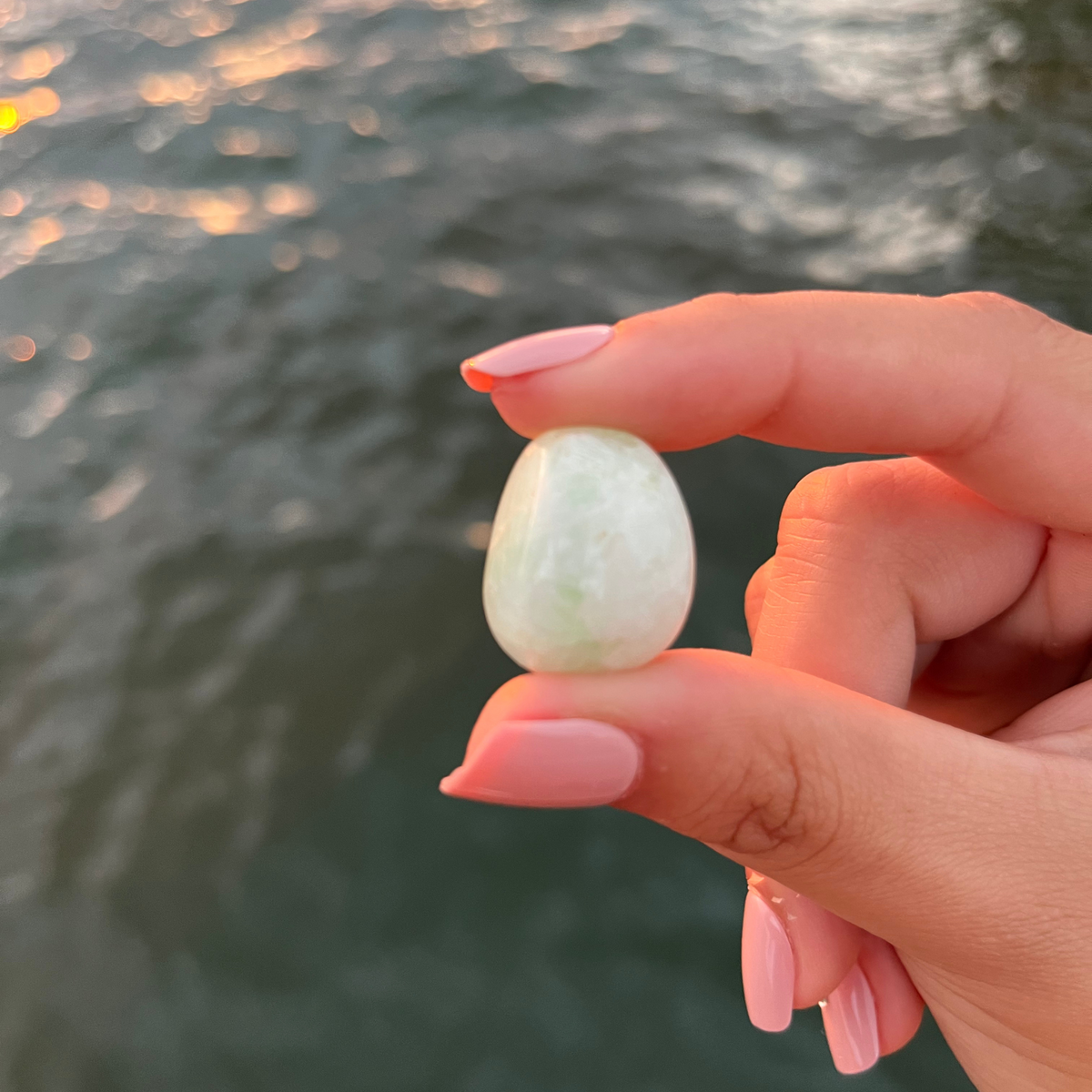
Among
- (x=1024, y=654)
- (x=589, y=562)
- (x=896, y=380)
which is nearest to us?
(x=589, y=562)

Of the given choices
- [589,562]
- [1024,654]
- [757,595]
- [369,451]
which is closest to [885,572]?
[757,595]

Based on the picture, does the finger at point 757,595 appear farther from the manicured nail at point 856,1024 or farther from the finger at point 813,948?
A: the manicured nail at point 856,1024

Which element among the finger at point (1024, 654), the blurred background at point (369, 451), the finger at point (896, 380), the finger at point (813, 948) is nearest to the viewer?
the finger at point (896, 380)

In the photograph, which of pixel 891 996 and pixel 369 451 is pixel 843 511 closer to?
pixel 891 996

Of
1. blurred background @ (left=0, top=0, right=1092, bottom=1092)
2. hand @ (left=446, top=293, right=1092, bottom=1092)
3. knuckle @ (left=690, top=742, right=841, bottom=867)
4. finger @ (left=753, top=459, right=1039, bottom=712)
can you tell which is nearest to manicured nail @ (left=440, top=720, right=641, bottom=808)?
hand @ (left=446, top=293, right=1092, bottom=1092)

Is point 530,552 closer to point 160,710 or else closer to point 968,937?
point 968,937

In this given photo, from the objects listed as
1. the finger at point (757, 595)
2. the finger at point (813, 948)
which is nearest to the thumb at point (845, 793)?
the finger at point (813, 948)
